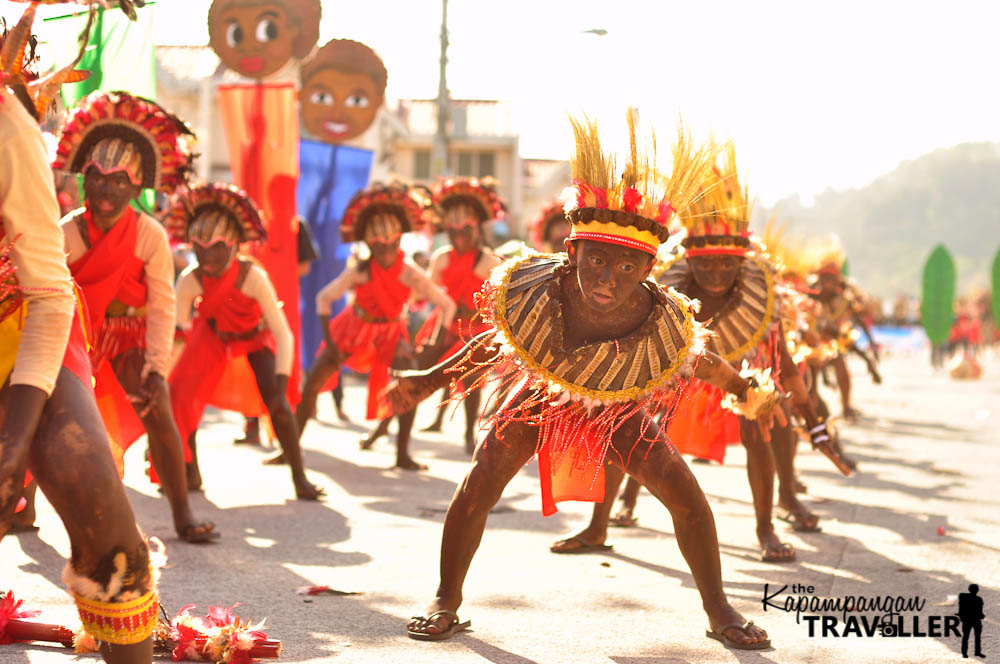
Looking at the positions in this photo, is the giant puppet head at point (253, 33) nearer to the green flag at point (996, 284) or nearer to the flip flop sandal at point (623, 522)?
the flip flop sandal at point (623, 522)

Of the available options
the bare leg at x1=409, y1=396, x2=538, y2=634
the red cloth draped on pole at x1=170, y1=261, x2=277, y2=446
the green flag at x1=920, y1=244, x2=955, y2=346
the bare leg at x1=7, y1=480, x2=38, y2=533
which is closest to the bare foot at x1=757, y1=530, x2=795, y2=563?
the bare leg at x1=409, y1=396, x2=538, y2=634

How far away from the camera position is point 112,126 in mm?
6176

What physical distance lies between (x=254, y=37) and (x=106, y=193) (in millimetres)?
6382

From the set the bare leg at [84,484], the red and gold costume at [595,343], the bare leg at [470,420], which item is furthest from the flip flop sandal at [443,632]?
the bare leg at [470,420]

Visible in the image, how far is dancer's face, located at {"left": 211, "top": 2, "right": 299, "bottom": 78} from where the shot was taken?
12.0 metres

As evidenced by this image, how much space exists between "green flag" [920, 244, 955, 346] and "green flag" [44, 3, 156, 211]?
25.3 meters

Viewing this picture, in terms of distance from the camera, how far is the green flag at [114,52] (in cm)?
835

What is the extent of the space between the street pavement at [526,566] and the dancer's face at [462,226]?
1.91 meters

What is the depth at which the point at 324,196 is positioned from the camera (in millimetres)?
13914

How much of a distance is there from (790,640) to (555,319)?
154 centimetres

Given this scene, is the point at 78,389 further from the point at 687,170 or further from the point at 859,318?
the point at 859,318

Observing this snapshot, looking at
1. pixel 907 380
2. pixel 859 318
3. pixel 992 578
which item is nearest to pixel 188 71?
pixel 907 380

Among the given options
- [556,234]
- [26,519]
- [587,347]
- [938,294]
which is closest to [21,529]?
[26,519]

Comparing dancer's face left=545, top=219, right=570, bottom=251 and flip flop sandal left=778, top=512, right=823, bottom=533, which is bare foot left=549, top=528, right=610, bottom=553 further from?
dancer's face left=545, top=219, right=570, bottom=251
